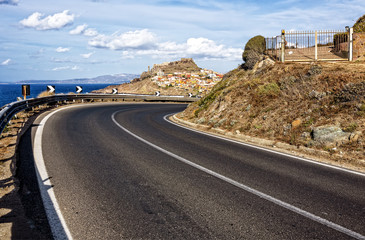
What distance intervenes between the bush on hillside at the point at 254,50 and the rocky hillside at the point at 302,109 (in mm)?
2996

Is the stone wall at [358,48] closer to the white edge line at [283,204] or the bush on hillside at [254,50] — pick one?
the bush on hillside at [254,50]

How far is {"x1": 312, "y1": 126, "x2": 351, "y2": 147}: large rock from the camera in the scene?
381 inches

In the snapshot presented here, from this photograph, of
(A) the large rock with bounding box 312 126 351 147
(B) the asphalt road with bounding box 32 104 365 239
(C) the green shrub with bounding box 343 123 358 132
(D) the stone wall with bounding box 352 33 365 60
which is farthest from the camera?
(D) the stone wall with bounding box 352 33 365 60

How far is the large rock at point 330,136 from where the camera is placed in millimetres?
9672

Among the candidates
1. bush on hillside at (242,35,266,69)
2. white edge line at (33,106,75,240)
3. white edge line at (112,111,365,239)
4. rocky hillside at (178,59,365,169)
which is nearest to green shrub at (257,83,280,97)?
rocky hillside at (178,59,365,169)

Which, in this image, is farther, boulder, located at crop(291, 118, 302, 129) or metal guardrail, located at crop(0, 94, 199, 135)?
metal guardrail, located at crop(0, 94, 199, 135)

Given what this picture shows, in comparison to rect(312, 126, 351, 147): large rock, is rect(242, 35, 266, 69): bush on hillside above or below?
above

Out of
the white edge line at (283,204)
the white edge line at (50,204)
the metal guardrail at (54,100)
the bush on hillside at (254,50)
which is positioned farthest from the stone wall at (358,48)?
the metal guardrail at (54,100)

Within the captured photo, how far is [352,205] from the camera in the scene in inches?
203

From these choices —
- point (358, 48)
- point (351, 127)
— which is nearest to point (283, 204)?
point (351, 127)

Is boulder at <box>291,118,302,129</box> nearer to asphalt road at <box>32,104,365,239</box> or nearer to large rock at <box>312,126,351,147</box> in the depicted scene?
large rock at <box>312,126,351,147</box>

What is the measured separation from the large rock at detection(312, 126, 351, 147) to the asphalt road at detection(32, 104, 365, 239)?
6.03 feet

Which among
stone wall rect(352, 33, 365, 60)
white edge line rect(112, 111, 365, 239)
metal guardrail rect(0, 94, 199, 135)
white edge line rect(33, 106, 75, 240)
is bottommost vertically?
white edge line rect(112, 111, 365, 239)

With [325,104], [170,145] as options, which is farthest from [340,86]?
[170,145]
